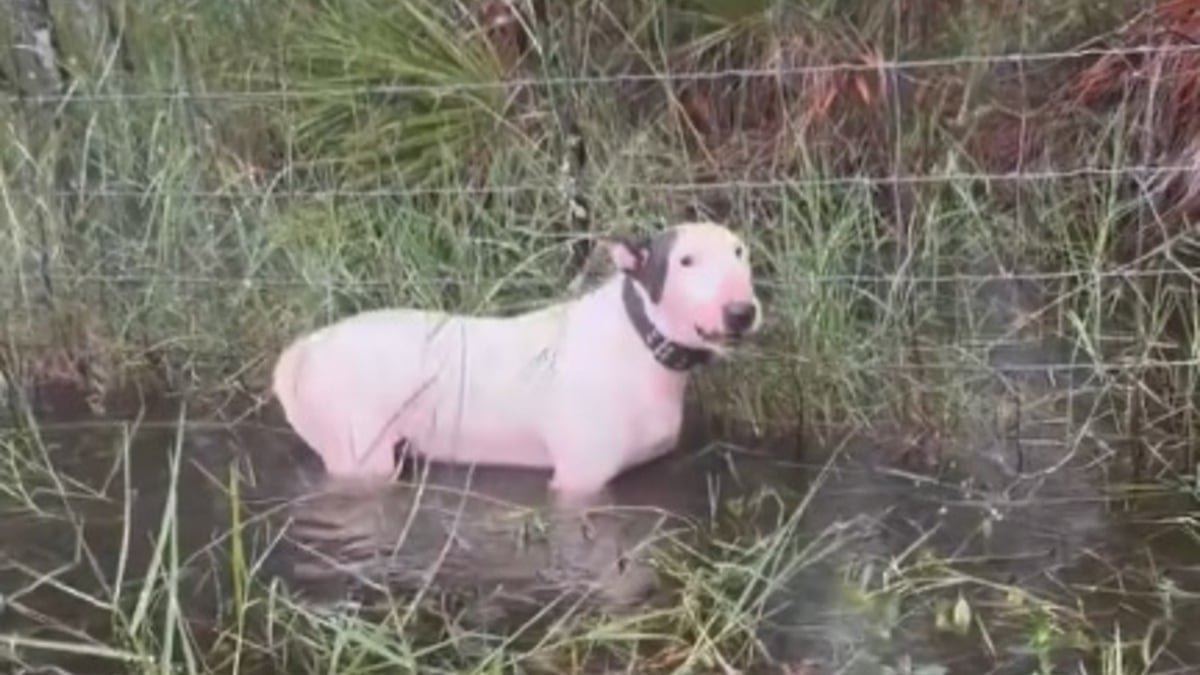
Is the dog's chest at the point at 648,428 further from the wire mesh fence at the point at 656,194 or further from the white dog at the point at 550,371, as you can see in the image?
the wire mesh fence at the point at 656,194

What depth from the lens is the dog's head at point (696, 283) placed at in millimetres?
3404

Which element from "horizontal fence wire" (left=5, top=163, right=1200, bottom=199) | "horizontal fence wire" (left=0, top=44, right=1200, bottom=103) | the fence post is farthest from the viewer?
the fence post

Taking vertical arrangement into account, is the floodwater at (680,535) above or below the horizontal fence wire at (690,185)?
below

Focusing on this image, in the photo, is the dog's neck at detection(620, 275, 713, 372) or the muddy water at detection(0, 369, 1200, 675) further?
the dog's neck at detection(620, 275, 713, 372)

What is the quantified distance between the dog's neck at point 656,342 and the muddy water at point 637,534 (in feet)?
0.66

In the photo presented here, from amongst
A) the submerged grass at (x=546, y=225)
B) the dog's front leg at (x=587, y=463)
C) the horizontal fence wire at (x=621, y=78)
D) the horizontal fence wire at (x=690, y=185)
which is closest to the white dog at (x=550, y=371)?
the dog's front leg at (x=587, y=463)

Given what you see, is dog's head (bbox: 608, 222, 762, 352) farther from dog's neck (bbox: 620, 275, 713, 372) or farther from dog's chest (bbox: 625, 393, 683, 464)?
dog's chest (bbox: 625, 393, 683, 464)

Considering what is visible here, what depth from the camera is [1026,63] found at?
464 centimetres

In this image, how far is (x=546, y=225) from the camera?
4.32 metres

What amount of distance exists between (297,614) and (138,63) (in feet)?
7.96

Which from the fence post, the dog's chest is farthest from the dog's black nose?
the fence post

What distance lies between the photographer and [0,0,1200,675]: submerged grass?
11.7 feet

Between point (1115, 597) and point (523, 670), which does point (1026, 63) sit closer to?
point (1115, 597)

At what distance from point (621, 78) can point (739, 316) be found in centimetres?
118
